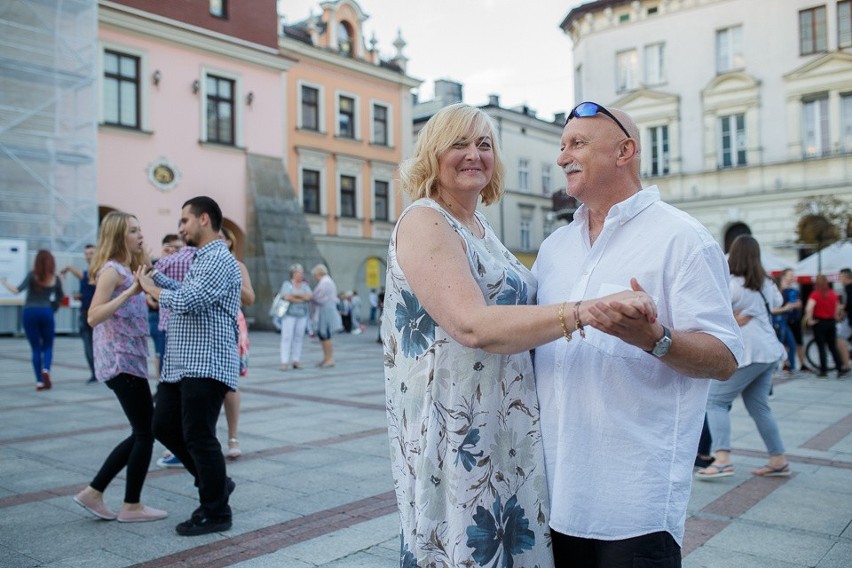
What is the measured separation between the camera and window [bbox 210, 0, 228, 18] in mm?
27156

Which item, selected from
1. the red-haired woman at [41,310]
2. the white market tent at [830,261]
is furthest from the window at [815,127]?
the red-haired woman at [41,310]

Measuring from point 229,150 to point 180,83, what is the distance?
2.92 meters

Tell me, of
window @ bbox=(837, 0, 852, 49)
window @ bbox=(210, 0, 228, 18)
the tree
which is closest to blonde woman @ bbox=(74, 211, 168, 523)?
the tree

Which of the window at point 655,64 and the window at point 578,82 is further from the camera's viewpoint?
the window at point 578,82

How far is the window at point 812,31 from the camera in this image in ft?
90.1

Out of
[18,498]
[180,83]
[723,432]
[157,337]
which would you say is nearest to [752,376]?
[723,432]

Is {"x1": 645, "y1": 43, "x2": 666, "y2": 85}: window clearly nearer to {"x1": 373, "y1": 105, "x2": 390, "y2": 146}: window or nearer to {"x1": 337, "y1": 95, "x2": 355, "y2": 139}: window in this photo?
{"x1": 373, "y1": 105, "x2": 390, "y2": 146}: window

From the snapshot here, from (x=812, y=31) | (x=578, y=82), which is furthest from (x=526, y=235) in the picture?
(x=812, y=31)

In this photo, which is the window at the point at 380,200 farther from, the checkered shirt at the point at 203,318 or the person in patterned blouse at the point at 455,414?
the person in patterned blouse at the point at 455,414

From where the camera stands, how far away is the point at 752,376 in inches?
229

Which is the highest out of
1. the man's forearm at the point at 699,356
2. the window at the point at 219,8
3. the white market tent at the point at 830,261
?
the window at the point at 219,8

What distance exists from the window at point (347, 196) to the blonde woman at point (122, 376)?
28.9 meters

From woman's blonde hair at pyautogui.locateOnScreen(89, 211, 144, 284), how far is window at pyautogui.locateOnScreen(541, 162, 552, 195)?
42.0m

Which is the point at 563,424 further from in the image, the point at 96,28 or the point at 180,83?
the point at 180,83
